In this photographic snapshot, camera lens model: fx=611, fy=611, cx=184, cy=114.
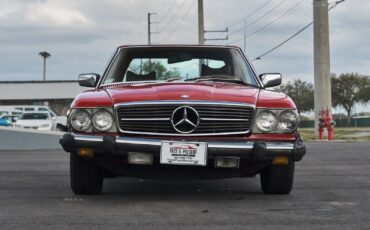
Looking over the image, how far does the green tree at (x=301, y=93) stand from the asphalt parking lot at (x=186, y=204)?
279 feet

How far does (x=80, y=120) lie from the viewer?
19.0 feet

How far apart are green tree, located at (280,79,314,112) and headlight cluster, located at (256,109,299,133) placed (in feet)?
286

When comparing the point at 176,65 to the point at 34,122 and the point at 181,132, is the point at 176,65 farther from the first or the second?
the point at 34,122

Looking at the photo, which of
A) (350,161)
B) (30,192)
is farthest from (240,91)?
(350,161)

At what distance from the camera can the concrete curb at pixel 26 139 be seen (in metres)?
15.0

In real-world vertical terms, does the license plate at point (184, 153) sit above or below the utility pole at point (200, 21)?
below

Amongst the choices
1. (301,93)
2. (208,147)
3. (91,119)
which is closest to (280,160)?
(208,147)

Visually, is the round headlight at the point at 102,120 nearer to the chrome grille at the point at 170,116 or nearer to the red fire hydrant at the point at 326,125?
the chrome grille at the point at 170,116

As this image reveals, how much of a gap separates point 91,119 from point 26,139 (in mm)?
10014

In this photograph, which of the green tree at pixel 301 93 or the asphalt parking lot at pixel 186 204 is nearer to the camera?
the asphalt parking lot at pixel 186 204

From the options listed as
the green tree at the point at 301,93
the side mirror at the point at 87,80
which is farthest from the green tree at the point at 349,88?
the side mirror at the point at 87,80

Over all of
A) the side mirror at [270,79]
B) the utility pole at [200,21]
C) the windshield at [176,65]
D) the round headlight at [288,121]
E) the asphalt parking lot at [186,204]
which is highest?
the utility pole at [200,21]

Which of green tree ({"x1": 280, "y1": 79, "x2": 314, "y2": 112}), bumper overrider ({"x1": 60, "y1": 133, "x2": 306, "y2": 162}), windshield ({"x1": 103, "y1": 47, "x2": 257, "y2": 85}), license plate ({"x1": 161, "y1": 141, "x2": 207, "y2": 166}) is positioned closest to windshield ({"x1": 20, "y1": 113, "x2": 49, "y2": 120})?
windshield ({"x1": 103, "y1": 47, "x2": 257, "y2": 85})

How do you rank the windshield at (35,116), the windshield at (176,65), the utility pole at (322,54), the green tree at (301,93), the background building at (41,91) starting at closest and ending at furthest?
the windshield at (176,65) → the utility pole at (322,54) → the windshield at (35,116) → the background building at (41,91) → the green tree at (301,93)
